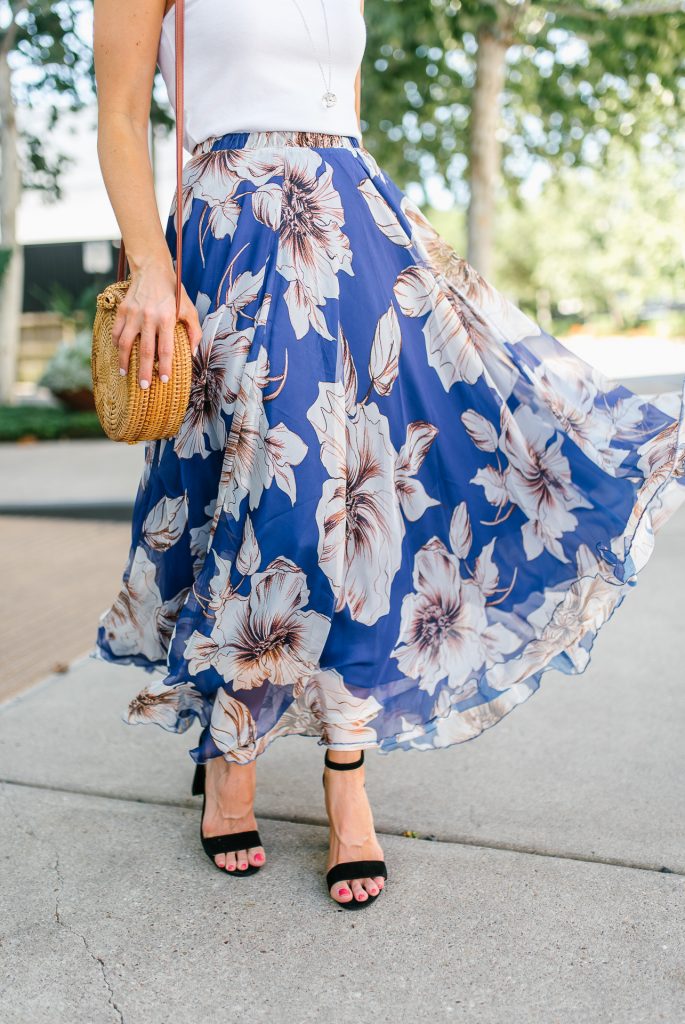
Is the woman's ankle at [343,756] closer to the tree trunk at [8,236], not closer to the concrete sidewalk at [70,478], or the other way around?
the concrete sidewalk at [70,478]

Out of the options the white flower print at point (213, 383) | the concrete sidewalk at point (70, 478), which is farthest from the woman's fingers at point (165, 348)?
the concrete sidewalk at point (70, 478)

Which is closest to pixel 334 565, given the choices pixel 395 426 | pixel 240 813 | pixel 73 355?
pixel 395 426

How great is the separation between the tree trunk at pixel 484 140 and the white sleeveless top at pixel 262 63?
7766mm

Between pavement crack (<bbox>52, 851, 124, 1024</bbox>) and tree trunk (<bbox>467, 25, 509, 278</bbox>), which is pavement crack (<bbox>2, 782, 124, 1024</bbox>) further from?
tree trunk (<bbox>467, 25, 509, 278</bbox>)

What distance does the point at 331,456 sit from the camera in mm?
1901

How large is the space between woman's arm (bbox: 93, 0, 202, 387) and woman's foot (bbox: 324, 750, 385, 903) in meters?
0.90

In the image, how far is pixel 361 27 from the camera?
6.57 ft

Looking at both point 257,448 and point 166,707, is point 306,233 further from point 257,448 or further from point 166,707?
point 166,707

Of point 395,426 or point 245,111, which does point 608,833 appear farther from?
point 245,111

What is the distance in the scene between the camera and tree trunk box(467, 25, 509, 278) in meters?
9.37

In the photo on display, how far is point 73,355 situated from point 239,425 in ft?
31.9

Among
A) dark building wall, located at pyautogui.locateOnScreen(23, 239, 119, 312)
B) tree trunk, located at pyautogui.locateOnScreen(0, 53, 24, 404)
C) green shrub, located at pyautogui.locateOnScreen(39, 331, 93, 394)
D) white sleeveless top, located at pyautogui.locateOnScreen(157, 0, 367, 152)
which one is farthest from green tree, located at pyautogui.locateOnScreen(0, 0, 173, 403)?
dark building wall, located at pyautogui.locateOnScreen(23, 239, 119, 312)

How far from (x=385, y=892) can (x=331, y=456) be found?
0.84 m

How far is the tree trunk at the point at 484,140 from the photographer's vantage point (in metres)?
9.37
